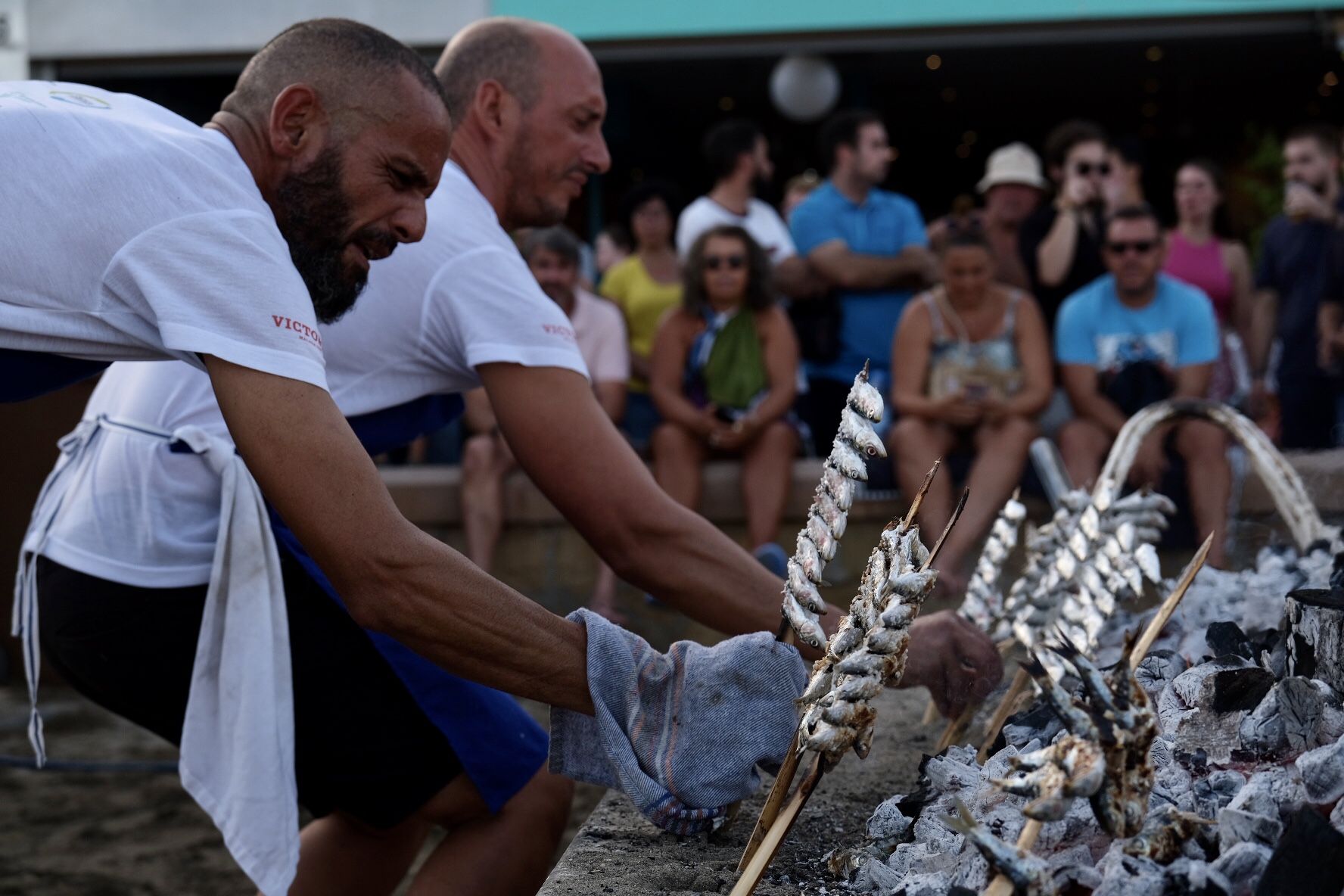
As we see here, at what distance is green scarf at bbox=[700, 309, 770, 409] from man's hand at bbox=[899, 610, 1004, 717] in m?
3.32

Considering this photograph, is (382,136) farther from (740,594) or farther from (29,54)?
(29,54)

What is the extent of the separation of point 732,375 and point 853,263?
27.5 inches

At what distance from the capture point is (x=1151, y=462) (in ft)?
15.9

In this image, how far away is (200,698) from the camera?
205 cm

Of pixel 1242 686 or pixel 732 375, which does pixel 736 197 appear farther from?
pixel 1242 686

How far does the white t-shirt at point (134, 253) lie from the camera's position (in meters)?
1.51

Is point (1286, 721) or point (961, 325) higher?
point (1286, 721)

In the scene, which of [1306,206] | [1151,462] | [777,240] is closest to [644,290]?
[777,240]

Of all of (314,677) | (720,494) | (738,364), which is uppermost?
(314,677)

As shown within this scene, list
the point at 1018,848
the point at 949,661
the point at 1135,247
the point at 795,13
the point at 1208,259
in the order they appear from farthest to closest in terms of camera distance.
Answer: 1. the point at 795,13
2. the point at 1208,259
3. the point at 1135,247
4. the point at 949,661
5. the point at 1018,848

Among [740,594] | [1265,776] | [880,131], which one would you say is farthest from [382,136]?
[880,131]

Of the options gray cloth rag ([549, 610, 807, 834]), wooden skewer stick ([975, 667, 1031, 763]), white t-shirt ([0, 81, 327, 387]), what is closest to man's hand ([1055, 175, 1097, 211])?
wooden skewer stick ([975, 667, 1031, 763])

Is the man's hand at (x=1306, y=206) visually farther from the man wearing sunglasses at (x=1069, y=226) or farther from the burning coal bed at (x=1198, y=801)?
the burning coal bed at (x=1198, y=801)

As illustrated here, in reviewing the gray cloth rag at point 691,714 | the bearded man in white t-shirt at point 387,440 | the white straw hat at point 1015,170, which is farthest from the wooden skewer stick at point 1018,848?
the white straw hat at point 1015,170
